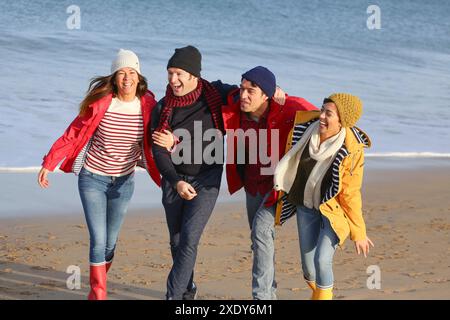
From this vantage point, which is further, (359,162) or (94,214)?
(94,214)

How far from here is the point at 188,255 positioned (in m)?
6.20

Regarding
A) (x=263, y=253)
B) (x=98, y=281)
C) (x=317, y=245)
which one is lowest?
(x=98, y=281)

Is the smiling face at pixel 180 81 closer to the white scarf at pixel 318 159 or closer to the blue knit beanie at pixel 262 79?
the blue knit beanie at pixel 262 79

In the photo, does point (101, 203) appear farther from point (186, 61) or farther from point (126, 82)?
point (186, 61)

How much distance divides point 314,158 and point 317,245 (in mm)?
508

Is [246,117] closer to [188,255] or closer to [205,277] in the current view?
[188,255]

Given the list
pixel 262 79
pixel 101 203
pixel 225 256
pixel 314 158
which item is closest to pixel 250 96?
pixel 262 79

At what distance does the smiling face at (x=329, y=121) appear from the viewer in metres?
5.75

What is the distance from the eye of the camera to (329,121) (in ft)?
18.9

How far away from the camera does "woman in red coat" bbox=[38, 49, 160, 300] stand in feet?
20.8

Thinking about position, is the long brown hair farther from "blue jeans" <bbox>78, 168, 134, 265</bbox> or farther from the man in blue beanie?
the man in blue beanie

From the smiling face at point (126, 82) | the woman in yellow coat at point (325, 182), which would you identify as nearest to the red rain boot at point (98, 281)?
the smiling face at point (126, 82)

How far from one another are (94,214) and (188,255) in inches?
25.8
